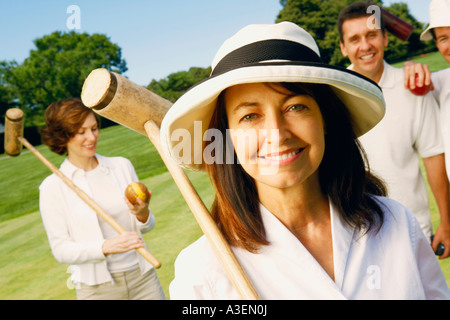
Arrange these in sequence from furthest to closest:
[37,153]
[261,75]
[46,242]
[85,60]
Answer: [85,60], [46,242], [37,153], [261,75]

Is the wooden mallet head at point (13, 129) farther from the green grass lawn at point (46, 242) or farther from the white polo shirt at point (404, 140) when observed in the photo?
the white polo shirt at point (404, 140)

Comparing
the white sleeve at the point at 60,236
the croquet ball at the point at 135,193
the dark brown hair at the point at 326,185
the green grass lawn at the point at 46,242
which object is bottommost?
the green grass lawn at the point at 46,242

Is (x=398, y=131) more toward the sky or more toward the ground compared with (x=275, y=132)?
Result: more toward the ground

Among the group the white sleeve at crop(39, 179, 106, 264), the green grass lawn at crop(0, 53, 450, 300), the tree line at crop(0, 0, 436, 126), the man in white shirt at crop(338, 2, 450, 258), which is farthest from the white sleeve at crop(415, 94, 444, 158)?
the tree line at crop(0, 0, 436, 126)

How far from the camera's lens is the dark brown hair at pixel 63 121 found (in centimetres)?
362

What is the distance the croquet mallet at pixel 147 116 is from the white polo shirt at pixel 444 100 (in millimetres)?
2506

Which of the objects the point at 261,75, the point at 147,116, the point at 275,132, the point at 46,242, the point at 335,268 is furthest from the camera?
the point at 46,242

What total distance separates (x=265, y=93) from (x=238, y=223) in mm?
517

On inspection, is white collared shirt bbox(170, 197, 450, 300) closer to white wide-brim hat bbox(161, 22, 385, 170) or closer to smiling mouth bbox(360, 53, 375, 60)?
white wide-brim hat bbox(161, 22, 385, 170)

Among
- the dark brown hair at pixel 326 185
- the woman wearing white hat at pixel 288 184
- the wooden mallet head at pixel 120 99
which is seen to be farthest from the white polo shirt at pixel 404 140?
the wooden mallet head at pixel 120 99

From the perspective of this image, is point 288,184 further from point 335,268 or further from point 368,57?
point 368,57

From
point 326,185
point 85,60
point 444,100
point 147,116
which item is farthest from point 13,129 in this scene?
point 85,60

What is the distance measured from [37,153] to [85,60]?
1318 inches

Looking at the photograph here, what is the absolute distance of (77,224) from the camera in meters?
3.46
